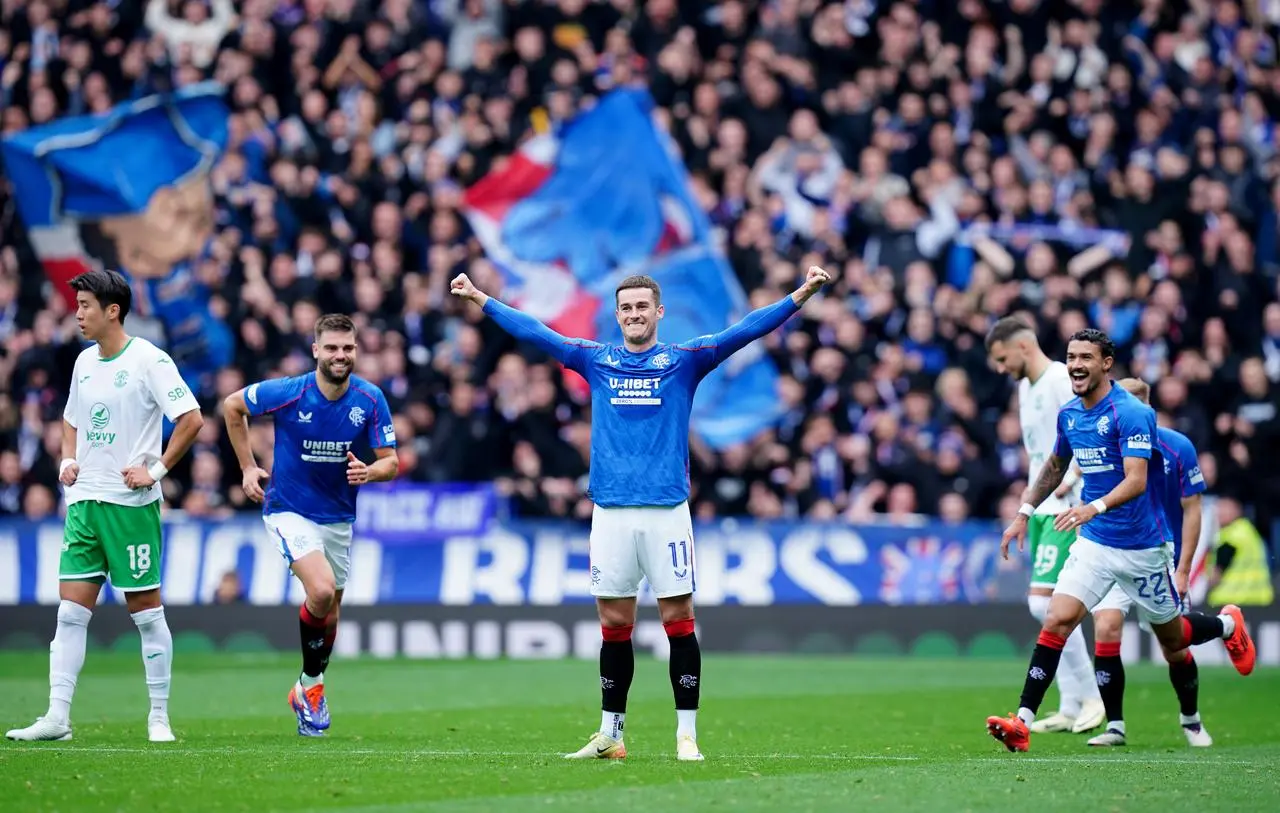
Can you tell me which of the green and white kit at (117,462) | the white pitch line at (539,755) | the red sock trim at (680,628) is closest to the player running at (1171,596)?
the white pitch line at (539,755)

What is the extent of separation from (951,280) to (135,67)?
12484 mm

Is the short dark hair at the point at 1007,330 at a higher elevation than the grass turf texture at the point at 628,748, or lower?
higher

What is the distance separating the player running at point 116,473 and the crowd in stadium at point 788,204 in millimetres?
11384

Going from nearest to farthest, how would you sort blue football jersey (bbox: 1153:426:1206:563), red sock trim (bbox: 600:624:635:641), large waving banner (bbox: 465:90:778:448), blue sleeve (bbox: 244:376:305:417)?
red sock trim (bbox: 600:624:635:641), blue sleeve (bbox: 244:376:305:417), blue football jersey (bbox: 1153:426:1206:563), large waving banner (bbox: 465:90:778:448)

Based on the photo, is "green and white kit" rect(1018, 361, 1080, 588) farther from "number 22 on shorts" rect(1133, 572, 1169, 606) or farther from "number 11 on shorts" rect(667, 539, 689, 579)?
"number 11 on shorts" rect(667, 539, 689, 579)

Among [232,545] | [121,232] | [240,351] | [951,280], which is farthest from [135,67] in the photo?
[951,280]

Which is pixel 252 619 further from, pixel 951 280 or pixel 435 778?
pixel 435 778

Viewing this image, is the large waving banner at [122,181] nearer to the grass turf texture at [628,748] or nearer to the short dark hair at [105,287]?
the grass turf texture at [628,748]

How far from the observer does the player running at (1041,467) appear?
15.0 meters

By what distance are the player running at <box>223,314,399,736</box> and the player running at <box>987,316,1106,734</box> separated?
490 centimetres

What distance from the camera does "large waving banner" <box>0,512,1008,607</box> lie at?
77.5 feet

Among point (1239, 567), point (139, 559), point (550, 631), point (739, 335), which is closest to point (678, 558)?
point (739, 335)

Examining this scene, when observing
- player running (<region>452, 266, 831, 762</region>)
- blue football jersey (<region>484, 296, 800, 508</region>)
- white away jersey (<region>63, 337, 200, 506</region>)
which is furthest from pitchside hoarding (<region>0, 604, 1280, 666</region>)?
blue football jersey (<region>484, 296, 800, 508</region>)

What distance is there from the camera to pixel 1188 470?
47.0 feet
